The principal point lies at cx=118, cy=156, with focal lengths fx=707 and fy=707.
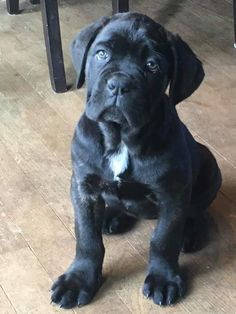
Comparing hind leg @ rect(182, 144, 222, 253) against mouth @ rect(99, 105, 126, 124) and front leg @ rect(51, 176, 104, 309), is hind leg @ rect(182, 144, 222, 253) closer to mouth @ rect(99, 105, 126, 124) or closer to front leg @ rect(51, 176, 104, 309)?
front leg @ rect(51, 176, 104, 309)

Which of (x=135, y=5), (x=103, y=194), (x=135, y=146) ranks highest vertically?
(x=135, y=146)

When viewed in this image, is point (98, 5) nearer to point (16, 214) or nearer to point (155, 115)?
point (16, 214)

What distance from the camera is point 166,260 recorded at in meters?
1.83

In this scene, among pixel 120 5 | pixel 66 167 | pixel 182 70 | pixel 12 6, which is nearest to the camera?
pixel 182 70

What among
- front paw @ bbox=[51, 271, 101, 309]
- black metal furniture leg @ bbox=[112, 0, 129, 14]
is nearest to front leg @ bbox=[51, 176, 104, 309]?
front paw @ bbox=[51, 271, 101, 309]

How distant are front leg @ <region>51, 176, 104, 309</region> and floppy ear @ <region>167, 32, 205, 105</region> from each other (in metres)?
0.35

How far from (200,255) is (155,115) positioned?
1.60 feet

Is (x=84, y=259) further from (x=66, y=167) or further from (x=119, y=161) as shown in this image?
(x=66, y=167)

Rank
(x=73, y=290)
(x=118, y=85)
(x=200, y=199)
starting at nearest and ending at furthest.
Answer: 1. (x=118, y=85)
2. (x=73, y=290)
3. (x=200, y=199)

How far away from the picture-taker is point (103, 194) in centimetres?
180

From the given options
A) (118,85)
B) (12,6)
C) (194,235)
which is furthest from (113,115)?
(12,6)

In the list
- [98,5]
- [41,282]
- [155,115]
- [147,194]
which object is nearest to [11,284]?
[41,282]

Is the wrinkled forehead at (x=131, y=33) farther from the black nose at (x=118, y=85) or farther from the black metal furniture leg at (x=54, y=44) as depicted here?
the black metal furniture leg at (x=54, y=44)

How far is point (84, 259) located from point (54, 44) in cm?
112
